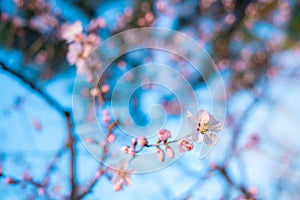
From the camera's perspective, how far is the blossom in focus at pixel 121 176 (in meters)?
1.60

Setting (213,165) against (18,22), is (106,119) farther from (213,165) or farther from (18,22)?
(18,22)

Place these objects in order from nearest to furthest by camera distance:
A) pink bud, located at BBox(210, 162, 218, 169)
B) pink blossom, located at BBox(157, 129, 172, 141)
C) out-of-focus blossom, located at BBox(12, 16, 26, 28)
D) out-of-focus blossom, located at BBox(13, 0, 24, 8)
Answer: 1. pink blossom, located at BBox(157, 129, 172, 141)
2. pink bud, located at BBox(210, 162, 218, 169)
3. out-of-focus blossom, located at BBox(13, 0, 24, 8)
4. out-of-focus blossom, located at BBox(12, 16, 26, 28)

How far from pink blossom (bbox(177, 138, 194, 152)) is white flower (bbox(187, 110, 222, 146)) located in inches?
1.0

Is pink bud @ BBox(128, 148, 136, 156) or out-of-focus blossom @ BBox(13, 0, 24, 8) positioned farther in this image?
out-of-focus blossom @ BBox(13, 0, 24, 8)

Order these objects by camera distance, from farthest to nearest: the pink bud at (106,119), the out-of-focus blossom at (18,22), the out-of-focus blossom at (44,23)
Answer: the out-of-focus blossom at (44,23)
the out-of-focus blossom at (18,22)
the pink bud at (106,119)

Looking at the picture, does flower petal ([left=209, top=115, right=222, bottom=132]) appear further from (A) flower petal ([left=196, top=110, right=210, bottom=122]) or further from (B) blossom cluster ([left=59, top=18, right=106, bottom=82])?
(B) blossom cluster ([left=59, top=18, right=106, bottom=82])

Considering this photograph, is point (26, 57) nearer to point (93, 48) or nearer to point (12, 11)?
point (12, 11)

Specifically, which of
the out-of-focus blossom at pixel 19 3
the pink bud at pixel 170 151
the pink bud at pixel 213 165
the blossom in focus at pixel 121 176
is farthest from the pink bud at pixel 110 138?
the out-of-focus blossom at pixel 19 3

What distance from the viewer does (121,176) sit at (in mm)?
1623

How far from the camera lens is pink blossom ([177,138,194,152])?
1272 mm

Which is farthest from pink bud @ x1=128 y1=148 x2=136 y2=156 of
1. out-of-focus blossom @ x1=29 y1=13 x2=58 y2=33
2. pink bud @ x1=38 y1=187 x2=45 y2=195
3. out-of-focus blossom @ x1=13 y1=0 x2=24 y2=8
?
out-of-focus blossom @ x1=29 y1=13 x2=58 y2=33

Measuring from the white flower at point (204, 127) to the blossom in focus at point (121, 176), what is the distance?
18.6 inches

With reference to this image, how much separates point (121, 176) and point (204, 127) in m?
0.53

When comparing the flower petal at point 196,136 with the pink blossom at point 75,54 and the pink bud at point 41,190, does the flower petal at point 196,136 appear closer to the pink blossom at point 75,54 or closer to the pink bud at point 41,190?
the pink blossom at point 75,54
